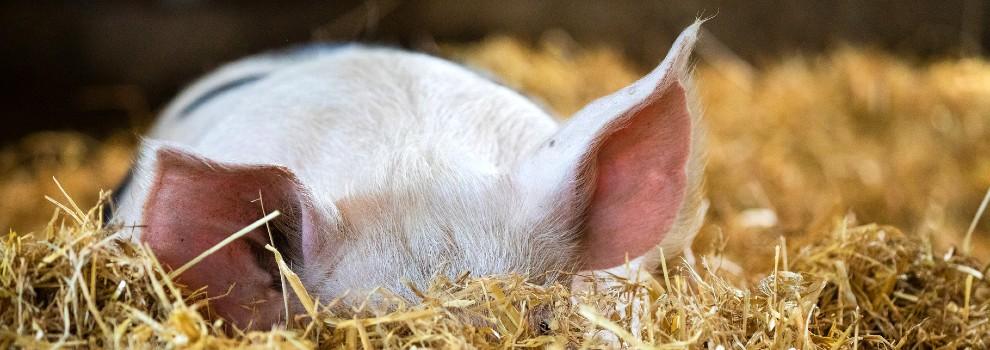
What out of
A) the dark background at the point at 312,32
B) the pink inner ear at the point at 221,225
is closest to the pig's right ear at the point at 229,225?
the pink inner ear at the point at 221,225

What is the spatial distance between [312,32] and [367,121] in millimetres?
3563

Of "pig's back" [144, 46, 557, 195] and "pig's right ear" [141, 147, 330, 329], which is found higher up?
"pig's back" [144, 46, 557, 195]

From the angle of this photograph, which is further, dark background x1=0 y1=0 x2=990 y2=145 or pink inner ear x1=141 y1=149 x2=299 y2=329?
dark background x1=0 y1=0 x2=990 y2=145

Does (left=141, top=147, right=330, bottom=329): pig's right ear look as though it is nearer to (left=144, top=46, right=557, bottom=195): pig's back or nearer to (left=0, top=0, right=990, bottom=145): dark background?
(left=144, top=46, right=557, bottom=195): pig's back

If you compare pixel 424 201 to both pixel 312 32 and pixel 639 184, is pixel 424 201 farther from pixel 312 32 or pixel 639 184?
pixel 312 32

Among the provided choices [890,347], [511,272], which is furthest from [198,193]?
[890,347]

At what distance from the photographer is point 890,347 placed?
2039 millimetres

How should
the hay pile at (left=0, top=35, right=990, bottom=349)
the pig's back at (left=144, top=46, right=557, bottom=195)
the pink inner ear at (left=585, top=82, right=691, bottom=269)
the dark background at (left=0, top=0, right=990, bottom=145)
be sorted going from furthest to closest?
1. the dark background at (left=0, top=0, right=990, bottom=145)
2. the pig's back at (left=144, top=46, right=557, bottom=195)
3. the pink inner ear at (left=585, top=82, right=691, bottom=269)
4. the hay pile at (left=0, top=35, right=990, bottom=349)

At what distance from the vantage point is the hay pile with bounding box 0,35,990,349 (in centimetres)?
162

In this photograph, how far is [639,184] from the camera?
1979mm

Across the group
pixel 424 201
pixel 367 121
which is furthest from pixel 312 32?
pixel 424 201

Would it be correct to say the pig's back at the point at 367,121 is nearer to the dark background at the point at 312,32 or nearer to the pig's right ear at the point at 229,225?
the pig's right ear at the point at 229,225

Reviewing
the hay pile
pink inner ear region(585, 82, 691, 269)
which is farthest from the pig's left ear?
the hay pile

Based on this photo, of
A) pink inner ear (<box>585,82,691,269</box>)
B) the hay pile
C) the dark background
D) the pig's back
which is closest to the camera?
the hay pile
